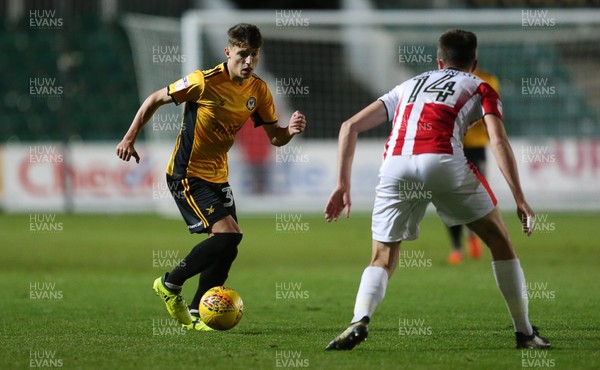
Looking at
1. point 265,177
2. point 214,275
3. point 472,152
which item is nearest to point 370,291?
point 214,275

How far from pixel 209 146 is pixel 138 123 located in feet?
2.11

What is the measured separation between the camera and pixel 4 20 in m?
29.4

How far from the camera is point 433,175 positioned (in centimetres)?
613

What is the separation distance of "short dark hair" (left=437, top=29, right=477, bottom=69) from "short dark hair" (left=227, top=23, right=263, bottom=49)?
5.12 ft

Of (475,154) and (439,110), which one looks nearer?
(439,110)

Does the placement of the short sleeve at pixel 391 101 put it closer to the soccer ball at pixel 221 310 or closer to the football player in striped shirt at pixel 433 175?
the football player in striped shirt at pixel 433 175

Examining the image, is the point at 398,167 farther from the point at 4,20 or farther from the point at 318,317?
the point at 4,20

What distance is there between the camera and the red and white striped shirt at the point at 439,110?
20.3ft

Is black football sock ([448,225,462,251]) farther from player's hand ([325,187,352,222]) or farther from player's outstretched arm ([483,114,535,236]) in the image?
player's hand ([325,187,352,222])

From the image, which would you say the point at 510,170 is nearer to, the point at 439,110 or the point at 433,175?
the point at 433,175

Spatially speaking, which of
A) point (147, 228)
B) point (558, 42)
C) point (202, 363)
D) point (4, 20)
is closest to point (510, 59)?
point (558, 42)

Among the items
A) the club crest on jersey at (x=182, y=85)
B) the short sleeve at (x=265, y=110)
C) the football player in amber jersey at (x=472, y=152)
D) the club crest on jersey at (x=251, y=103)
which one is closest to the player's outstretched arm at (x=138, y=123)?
the club crest on jersey at (x=182, y=85)

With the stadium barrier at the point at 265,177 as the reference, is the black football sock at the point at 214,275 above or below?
above

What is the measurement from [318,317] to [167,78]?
44.4 feet
